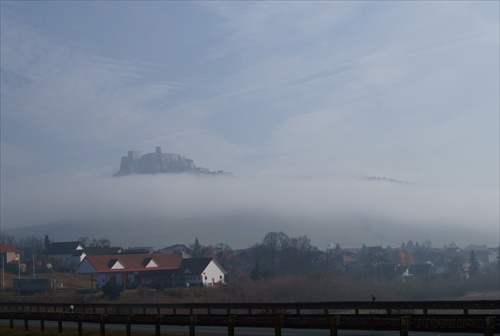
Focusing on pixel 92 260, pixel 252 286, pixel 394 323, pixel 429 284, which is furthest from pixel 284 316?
pixel 92 260

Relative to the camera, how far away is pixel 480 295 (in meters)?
78.6

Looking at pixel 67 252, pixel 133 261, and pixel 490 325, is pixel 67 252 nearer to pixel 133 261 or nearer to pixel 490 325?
pixel 133 261

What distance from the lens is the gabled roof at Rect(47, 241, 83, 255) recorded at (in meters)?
144

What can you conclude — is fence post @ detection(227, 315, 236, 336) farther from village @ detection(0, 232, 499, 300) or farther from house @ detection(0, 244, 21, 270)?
house @ detection(0, 244, 21, 270)

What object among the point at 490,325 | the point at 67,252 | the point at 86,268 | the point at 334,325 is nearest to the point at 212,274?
the point at 86,268

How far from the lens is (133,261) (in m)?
99.5

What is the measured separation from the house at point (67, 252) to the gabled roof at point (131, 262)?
34.9 meters

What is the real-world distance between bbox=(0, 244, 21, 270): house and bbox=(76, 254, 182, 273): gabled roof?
114 ft

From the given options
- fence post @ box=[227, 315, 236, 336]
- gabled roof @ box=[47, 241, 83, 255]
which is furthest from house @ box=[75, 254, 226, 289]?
fence post @ box=[227, 315, 236, 336]

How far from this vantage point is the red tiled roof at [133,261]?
312ft

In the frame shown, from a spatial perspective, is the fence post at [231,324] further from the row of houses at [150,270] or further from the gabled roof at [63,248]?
the gabled roof at [63,248]

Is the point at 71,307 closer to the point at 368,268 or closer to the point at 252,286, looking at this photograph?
the point at 252,286

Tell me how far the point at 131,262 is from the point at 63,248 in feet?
173

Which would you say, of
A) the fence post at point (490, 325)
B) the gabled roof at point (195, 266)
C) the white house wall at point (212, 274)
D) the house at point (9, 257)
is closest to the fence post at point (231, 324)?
the fence post at point (490, 325)
